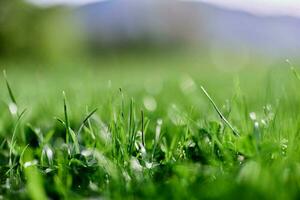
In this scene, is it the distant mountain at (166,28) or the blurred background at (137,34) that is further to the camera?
the distant mountain at (166,28)

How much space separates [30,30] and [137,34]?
14752 mm

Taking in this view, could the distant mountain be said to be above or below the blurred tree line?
below

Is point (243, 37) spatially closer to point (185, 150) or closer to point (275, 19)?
point (275, 19)

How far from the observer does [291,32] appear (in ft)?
205

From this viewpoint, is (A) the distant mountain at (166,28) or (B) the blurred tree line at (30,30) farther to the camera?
(A) the distant mountain at (166,28)

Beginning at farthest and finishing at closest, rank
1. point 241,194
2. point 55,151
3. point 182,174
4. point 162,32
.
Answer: point 162,32
point 55,151
point 182,174
point 241,194

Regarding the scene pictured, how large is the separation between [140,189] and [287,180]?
275 millimetres

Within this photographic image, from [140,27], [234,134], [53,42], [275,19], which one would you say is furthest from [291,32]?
[234,134]

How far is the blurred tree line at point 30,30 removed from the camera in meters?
18.8

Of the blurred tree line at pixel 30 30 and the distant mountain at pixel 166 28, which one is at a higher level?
the blurred tree line at pixel 30 30

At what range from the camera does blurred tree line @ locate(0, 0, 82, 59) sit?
740 inches

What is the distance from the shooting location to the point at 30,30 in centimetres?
1916

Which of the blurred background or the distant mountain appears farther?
the distant mountain

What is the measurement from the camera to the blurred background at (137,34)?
62.1 ft
